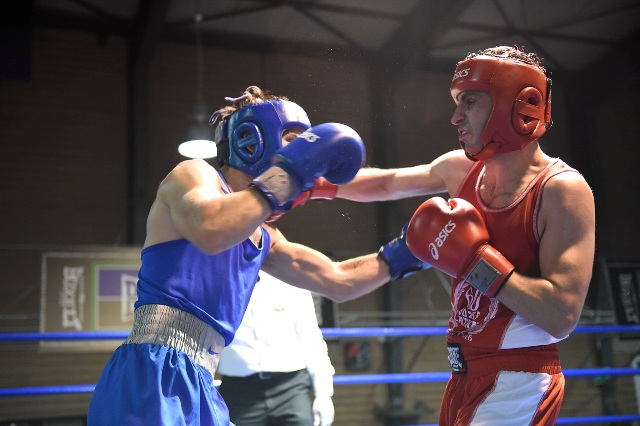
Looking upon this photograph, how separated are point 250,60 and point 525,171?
6090mm

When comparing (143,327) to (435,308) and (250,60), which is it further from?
(435,308)

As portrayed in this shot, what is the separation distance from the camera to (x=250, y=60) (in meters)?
7.48

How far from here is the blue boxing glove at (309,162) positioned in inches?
57.8

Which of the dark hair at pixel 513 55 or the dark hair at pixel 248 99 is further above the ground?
the dark hair at pixel 513 55

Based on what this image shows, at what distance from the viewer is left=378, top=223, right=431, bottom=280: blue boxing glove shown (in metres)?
1.97

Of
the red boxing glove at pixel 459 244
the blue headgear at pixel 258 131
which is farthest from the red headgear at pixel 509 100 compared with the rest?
the blue headgear at pixel 258 131

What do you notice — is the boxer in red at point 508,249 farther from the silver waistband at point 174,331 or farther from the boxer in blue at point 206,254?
the silver waistband at point 174,331

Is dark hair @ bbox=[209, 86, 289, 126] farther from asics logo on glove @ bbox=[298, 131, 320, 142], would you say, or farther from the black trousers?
the black trousers

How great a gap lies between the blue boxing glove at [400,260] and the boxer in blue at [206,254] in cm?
37

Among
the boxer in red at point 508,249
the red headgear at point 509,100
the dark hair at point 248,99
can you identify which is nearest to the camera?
the boxer in red at point 508,249

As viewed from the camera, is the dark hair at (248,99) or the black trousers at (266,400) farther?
the black trousers at (266,400)

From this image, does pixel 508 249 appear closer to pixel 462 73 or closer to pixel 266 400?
pixel 462 73

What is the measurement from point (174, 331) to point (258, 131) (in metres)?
0.52

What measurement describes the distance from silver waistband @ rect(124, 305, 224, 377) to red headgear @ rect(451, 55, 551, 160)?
0.81 meters
